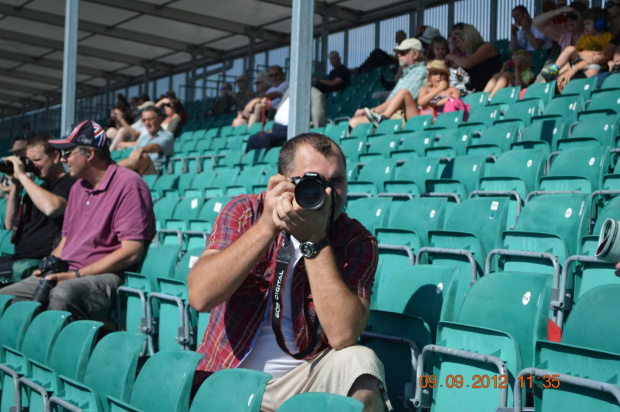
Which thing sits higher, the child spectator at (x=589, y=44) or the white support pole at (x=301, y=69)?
the child spectator at (x=589, y=44)

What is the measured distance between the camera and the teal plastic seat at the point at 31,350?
279cm

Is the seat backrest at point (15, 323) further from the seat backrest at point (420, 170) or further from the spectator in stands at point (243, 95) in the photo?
the spectator in stands at point (243, 95)

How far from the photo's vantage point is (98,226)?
388cm

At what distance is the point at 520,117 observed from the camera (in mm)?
6219

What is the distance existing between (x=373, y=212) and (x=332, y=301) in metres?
2.37

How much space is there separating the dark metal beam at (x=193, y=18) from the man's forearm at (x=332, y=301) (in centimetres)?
1390

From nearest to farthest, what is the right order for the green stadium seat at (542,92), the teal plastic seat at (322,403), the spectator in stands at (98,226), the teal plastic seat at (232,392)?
the teal plastic seat at (322,403), the teal plastic seat at (232,392), the spectator in stands at (98,226), the green stadium seat at (542,92)

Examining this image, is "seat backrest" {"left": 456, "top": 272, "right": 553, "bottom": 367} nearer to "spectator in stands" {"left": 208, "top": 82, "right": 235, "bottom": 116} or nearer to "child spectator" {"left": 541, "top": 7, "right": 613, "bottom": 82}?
"child spectator" {"left": 541, "top": 7, "right": 613, "bottom": 82}

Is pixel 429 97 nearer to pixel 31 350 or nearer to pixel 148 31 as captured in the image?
pixel 31 350

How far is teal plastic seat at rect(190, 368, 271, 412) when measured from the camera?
1.65 meters

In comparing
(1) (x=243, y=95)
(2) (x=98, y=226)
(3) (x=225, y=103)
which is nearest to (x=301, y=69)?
(2) (x=98, y=226)

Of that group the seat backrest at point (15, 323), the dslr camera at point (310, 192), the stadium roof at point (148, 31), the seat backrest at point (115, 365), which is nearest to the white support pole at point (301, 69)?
the seat backrest at point (15, 323)

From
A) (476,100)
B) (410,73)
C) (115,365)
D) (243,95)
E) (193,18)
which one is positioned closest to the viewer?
(115,365)

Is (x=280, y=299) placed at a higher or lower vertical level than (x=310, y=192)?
lower
